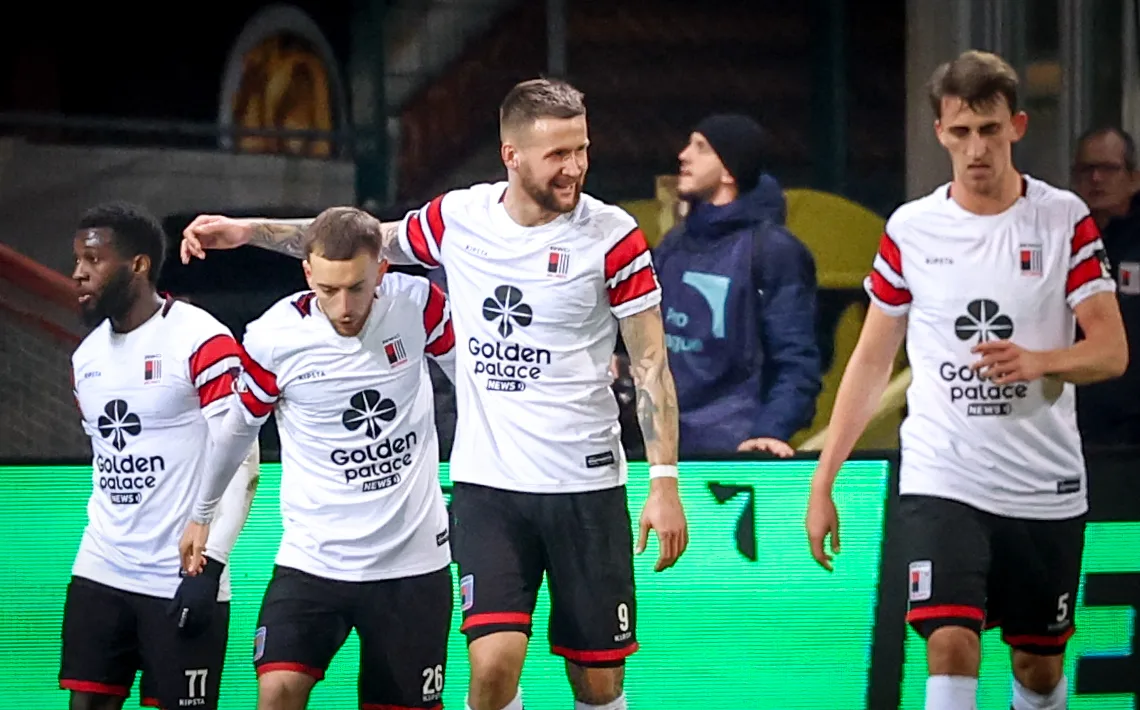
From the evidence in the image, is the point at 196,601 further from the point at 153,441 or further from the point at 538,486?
the point at 538,486

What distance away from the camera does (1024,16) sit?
433 cm

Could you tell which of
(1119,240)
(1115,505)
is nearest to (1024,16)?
(1119,240)

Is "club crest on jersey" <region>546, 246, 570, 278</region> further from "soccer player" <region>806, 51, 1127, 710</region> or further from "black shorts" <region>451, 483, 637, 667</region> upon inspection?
"soccer player" <region>806, 51, 1127, 710</region>

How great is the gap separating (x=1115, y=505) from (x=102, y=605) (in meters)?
2.57

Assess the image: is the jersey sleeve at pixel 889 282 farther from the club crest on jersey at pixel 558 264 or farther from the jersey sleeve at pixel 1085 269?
the club crest on jersey at pixel 558 264

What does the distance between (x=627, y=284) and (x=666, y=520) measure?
1.74 feet

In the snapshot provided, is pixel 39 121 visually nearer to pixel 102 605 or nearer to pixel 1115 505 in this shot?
pixel 102 605

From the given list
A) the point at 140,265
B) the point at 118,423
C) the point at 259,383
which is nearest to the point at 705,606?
the point at 259,383

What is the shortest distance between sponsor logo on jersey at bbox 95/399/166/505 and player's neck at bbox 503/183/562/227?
1031mm

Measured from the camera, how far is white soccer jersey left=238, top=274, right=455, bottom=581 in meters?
3.52

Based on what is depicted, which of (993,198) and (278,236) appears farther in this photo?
(278,236)

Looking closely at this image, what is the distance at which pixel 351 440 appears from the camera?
139 inches

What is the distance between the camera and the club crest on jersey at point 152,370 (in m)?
3.81

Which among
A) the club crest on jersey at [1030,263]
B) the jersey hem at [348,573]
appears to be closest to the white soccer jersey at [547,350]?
the jersey hem at [348,573]
